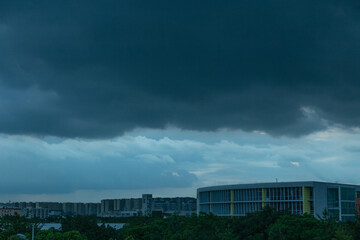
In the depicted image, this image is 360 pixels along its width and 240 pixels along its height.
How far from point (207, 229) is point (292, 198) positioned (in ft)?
173

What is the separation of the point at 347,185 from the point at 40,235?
8322 centimetres

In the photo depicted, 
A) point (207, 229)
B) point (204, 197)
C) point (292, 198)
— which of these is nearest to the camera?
point (207, 229)

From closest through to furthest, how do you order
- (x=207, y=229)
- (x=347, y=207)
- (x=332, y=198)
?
(x=207, y=229) < (x=332, y=198) < (x=347, y=207)

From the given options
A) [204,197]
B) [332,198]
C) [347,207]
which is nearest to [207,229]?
[332,198]

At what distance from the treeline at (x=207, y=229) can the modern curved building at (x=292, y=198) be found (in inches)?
1574

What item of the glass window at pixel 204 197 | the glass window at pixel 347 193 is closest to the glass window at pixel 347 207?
the glass window at pixel 347 193

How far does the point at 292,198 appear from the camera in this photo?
105m

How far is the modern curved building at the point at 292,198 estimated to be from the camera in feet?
340

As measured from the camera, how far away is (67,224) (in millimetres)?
61531

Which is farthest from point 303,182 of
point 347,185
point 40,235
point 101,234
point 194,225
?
point 40,235

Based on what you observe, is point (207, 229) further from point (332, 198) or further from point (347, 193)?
→ point (347, 193)

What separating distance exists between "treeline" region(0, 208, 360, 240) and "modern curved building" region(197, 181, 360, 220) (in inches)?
1574

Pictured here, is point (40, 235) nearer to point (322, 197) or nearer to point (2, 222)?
point (2, 222)

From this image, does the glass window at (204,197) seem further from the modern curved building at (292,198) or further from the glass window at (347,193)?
the glass window at (347,193)
